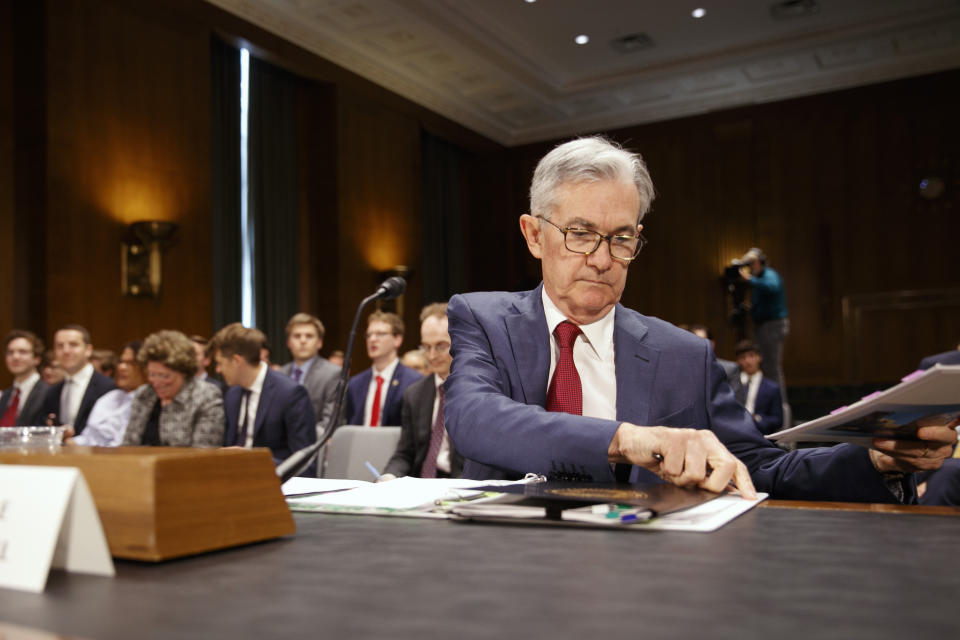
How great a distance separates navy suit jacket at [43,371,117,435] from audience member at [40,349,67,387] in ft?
0.25

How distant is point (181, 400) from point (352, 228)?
442cm

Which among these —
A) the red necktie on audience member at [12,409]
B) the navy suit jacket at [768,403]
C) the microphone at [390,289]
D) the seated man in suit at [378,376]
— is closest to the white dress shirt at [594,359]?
the microphone at [390,289]

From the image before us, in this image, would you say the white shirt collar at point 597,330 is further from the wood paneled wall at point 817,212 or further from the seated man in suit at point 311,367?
the wood paneled wall at point 817,212

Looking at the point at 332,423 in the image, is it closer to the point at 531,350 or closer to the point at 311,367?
the point at 531,350

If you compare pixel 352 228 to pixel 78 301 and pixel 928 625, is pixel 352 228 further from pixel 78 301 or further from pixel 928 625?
pixel 928 625

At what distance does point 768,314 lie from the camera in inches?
300

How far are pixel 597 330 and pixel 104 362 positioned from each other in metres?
4.90

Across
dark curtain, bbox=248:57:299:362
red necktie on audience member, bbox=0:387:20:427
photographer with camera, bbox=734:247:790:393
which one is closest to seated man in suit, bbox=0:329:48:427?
red necktie on audience member, bbox=0:387:20:427

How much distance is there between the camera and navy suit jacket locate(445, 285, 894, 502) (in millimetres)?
1187

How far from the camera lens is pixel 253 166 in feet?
24.7

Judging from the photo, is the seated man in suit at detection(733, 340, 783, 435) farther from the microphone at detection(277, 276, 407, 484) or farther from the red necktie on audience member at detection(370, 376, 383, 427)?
the microphone at detection(277, 276, 407, 484)

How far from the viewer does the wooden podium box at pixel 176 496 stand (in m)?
0.68

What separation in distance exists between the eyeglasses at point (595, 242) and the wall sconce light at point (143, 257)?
204 inches

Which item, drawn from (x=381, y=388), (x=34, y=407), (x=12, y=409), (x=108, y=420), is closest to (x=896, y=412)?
(x=381, y=388)
